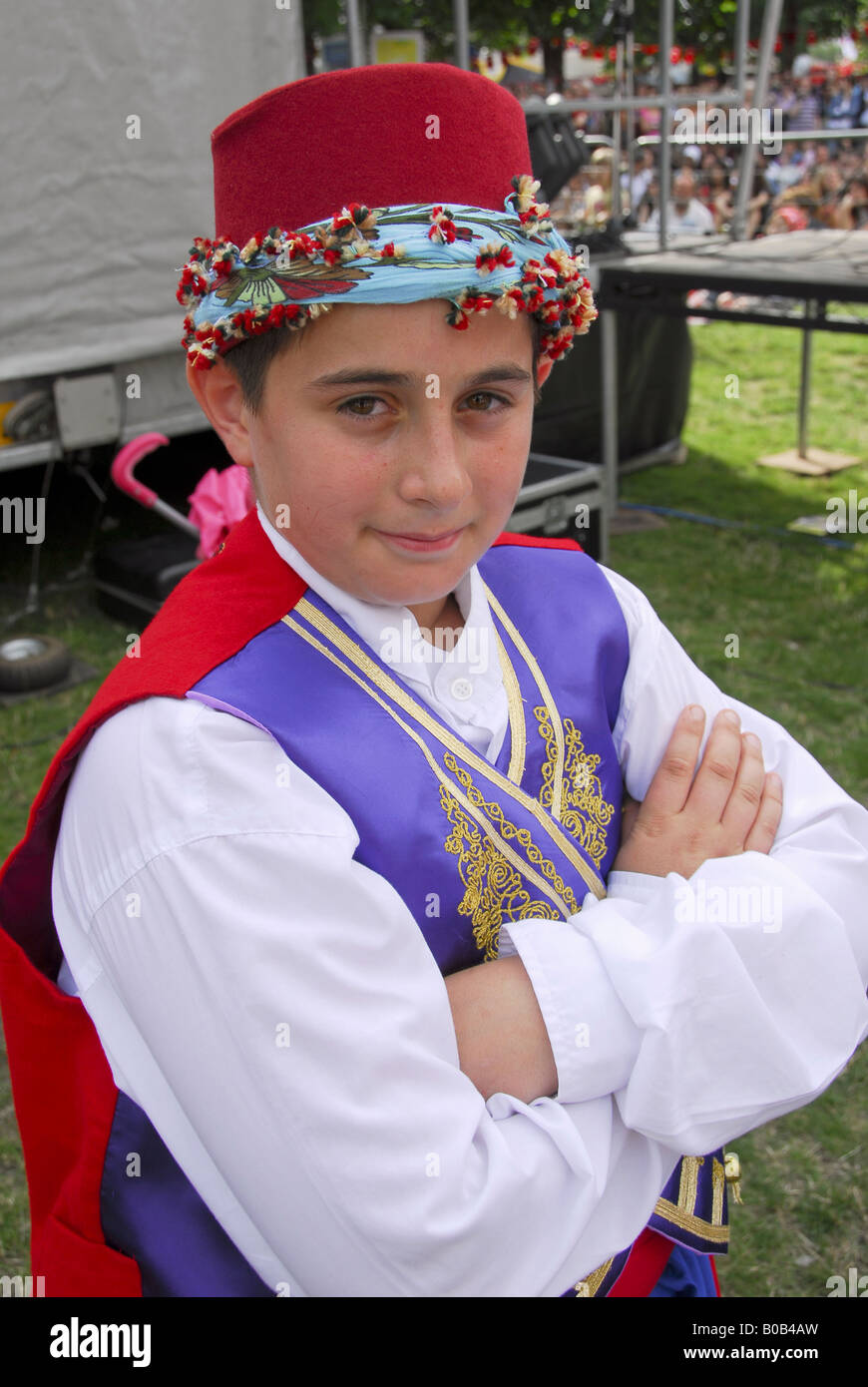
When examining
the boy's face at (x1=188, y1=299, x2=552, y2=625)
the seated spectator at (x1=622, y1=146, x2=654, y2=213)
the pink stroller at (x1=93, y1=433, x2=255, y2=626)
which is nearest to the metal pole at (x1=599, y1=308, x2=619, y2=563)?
the pink stroller at (x1=93, y1=433, x2=255, y2=626)

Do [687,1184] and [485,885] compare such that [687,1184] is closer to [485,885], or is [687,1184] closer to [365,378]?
[485,885]

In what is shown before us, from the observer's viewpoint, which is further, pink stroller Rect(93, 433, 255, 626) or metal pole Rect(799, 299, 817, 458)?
metal pole Rect(799, 299, 817, 458)

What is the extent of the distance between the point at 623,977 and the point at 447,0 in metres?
15.3

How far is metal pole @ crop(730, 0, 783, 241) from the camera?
6820 mm

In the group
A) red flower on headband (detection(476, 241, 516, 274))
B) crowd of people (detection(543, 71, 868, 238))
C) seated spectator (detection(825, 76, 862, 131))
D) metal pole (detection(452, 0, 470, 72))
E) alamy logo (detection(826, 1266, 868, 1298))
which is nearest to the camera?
red flower on headband (detection(476, 241, 516, 274))

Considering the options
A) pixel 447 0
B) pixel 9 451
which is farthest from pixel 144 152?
pixel 447 0

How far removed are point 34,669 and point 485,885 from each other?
4.06 meters

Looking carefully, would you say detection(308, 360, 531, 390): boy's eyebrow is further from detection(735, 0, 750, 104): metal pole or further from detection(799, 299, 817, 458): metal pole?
detection(735, 0, 750, 104): metal pole

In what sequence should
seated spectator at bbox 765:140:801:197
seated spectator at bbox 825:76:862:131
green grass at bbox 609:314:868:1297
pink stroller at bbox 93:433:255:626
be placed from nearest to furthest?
green grass at bbox 609:314:868:1297
pink stroller at bbox 93:433:255:626
seated spectator at bbox 765:140:801:197
seated spectator at bbox 825:76:862:131

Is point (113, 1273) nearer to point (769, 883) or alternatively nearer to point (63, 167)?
point (769, 883)

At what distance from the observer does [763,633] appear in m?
5.33

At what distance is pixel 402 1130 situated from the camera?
1.01m

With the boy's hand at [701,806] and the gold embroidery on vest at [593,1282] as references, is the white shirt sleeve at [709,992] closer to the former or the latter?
the boy's hand at [701,806]

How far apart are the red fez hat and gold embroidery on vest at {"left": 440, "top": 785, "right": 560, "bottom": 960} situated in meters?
0.57
